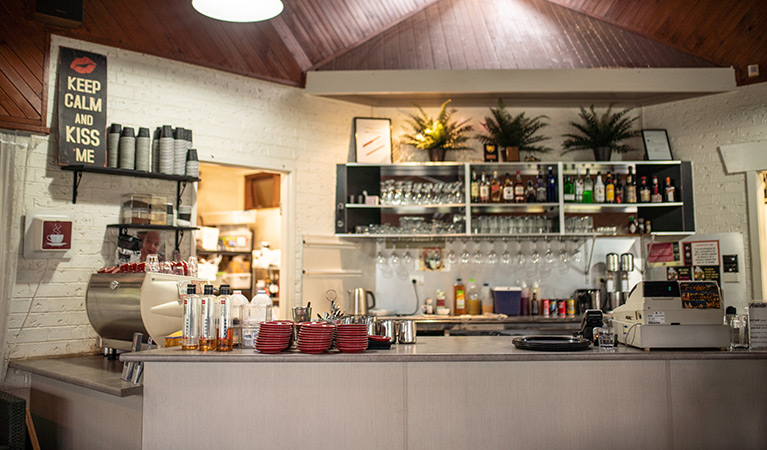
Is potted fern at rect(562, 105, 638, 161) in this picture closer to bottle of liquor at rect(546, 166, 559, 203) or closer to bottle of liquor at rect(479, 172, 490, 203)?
bottle of liquor at rect(546, 166, 559, 203)

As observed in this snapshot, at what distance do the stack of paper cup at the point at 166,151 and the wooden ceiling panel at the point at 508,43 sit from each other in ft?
6.44

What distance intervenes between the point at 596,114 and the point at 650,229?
133 centimetres

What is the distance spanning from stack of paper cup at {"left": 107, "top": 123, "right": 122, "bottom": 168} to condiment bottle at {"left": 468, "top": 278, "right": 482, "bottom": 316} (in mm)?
3643

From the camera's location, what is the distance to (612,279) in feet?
21.6

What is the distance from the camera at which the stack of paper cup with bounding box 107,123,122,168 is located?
4.73 meters

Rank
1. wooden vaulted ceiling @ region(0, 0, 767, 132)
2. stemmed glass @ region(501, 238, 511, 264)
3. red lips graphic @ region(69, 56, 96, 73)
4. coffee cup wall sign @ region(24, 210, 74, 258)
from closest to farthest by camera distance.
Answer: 1. coffee cup wall sign @ region(24, 210, 74, 258)
2. red lips graphic @ region(69, 56, 96, 73)
3. wooden vaulted ceiling @ region(0, 0, 767, 132)
4. stemmed glass @ region(501, 238, 511, 264)

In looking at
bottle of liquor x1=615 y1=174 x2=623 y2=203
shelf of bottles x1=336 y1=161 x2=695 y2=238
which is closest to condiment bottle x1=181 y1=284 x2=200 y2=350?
shelf of bottles x1=336 y1=161 x2=695 y2=238

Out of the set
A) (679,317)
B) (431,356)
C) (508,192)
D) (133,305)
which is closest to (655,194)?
(508,192)

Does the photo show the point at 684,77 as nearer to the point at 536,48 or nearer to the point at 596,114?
the point at 596,114

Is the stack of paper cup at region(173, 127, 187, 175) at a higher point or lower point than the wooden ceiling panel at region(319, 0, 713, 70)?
lower

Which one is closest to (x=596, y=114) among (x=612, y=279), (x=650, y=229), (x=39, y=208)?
(x=650, y=229)

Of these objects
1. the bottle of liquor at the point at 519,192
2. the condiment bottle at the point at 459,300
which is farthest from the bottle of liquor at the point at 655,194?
the condiment bottle at the point at 459,300

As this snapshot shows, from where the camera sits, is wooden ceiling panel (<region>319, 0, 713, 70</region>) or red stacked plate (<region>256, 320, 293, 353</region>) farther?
wooden ceiling panel (<region>319, 0, 713, 70</region>)

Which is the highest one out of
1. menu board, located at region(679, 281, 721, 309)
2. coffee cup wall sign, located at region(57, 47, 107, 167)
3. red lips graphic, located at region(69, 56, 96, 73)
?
red lips graphic, located at region(69, 56, 96, 73)
